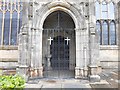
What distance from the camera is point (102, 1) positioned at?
14.3 metres

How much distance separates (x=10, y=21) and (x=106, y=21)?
27.6ft

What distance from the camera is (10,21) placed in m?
13.9

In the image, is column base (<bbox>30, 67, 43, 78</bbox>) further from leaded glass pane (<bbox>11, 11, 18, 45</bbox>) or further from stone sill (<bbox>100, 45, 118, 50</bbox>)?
stone sill (<bbox>100, 45, 118, 50</bbox>)

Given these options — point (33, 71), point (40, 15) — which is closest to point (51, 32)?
point (40, 15)

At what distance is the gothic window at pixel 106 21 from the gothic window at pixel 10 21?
7.02m

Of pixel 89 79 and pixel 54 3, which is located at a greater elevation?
pixel 54 3

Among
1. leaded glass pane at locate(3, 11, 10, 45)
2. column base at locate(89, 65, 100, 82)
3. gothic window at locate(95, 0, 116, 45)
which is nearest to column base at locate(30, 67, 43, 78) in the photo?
column base at locate(89, 65, 100, 82)

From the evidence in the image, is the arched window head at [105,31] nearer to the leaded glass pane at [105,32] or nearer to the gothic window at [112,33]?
the leaded glass pane at [105,32]

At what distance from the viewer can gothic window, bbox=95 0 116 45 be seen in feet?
46.0

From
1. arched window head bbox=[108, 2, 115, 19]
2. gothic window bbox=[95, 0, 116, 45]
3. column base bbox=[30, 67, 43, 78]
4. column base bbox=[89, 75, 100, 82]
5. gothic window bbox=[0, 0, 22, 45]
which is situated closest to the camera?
column base bbox=[89, 75, 100, 82]

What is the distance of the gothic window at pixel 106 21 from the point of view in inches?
552

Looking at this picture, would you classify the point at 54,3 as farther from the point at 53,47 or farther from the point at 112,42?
the point at 112,42

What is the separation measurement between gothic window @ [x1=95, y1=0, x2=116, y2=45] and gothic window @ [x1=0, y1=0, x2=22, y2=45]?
702 centimetres

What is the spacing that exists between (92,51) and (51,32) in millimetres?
4549
